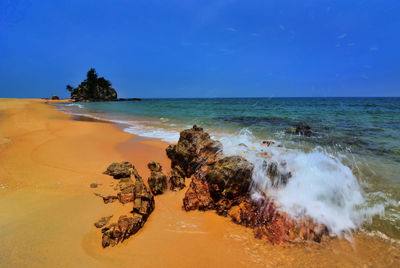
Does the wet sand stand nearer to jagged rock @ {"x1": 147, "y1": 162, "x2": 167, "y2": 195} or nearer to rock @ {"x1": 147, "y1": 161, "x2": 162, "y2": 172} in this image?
jagged rock @ {"x1": 147, "y1": 162, "x2": 167, "y2": 195}

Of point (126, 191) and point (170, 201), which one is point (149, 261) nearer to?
point (170, 201)

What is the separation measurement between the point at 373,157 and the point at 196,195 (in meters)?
6.46

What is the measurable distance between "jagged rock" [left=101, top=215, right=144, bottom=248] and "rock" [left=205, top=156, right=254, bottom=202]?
1.28 metres

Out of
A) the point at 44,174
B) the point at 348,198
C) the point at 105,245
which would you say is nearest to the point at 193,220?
the point at 105,245

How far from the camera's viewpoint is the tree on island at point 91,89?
76.1 m

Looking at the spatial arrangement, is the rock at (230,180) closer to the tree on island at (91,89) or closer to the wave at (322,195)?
the wave at (322,195)

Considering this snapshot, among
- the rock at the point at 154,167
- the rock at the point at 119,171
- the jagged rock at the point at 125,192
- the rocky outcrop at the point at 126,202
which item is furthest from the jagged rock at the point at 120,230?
the rock at the point at 154,167

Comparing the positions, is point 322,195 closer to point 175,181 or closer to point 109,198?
point 175,181

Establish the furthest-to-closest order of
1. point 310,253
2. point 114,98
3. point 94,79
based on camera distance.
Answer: point 114,98 → point 94,79 → point 310,253

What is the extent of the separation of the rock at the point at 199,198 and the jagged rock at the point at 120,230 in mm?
843

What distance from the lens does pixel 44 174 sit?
414 centimetres

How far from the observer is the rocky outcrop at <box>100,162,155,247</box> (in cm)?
238

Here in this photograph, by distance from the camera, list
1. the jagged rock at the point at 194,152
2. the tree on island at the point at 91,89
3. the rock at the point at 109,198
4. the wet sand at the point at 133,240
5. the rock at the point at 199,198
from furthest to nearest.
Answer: the tree on island at the point at 91,89 → the jagged rock at the point at 194,152 → the rock at the point at 109,198 → the rock at the point at 199,198 → the wet sand at the point at 133,240

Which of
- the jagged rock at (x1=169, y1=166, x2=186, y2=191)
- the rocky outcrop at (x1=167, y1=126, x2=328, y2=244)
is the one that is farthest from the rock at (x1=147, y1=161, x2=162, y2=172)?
the rocky outcrop at (x1=167, y1=126, x2=328, y2=244)
